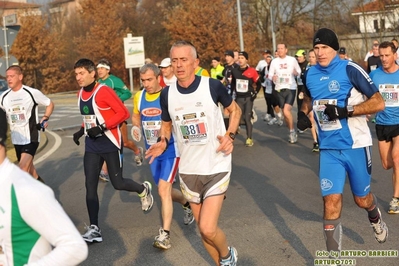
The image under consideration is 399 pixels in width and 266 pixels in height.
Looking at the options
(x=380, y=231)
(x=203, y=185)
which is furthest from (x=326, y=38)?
(x=380, y=231)

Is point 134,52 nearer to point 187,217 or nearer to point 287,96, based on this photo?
point 287,96

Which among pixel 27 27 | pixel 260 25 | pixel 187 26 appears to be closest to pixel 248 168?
pixel 187 26

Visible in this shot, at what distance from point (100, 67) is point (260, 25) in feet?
131

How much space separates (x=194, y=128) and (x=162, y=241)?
1.68 metres

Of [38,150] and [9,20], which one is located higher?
[9,20]

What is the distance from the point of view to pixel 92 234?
678 cm

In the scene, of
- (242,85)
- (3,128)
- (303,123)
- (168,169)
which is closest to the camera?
(3,128)

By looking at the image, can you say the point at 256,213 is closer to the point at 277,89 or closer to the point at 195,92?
the point at 195,92

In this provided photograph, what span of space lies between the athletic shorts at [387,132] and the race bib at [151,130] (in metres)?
2.72

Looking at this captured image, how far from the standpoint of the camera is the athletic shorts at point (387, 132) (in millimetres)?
7625

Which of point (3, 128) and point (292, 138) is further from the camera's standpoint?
point (292, 138)

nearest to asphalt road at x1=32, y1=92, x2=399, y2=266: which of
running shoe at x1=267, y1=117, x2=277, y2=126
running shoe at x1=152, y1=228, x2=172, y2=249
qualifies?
running shoe at x1=152, y1=228, x2=172, y2=249

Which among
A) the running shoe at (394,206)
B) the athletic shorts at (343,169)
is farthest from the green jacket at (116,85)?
the athletic shorts at (343,169)

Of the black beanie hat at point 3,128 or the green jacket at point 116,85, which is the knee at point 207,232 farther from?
the green jacket at point 116,85
